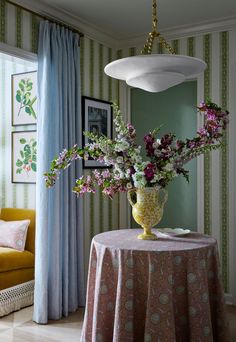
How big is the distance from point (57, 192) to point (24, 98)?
1.57 metres

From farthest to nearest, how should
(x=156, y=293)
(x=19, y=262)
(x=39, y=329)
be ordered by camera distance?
(x=19, y=262) < (x=39, y=329) < (x=156, y=293)

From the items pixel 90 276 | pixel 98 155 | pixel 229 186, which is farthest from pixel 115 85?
pixel 90 276

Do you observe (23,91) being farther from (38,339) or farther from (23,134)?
(38,339)

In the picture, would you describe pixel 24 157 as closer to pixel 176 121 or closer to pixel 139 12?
pixel 176 121

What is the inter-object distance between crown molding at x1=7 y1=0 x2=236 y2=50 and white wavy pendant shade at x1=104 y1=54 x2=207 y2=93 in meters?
1.53

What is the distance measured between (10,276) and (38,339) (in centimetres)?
89

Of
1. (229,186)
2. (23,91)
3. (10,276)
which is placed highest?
(23,91)

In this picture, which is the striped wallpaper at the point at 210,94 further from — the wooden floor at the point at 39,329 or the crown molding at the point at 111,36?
the wooden floor at the point at 39,329

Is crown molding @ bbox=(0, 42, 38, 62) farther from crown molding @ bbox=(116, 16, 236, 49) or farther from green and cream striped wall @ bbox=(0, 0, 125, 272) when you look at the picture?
crown molding @ bbox=(116, 16, 236, 49)

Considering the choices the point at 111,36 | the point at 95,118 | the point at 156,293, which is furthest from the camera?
the point at 111,36

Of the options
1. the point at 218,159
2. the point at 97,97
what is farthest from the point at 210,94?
the point at 97,97

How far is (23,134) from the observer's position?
4.79 meters

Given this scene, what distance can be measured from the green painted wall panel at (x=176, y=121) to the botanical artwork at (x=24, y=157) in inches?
48.2

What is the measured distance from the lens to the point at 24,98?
479 centimetres
